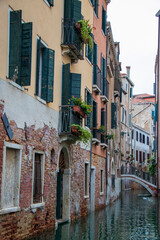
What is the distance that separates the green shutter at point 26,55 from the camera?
908cm

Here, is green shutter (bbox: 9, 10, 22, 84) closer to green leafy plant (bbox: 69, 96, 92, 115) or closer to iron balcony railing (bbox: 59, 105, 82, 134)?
iron balcony railing (bbox: 59, 105, 82, 134)

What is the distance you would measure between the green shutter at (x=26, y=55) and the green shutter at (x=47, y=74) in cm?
198

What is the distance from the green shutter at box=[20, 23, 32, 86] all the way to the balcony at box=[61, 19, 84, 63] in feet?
12.2

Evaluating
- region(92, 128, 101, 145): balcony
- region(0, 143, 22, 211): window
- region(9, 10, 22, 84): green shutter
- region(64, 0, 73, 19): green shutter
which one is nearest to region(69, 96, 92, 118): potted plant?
region(64, 0, 73, 19): green shutter

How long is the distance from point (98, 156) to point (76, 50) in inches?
298

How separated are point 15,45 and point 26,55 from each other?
34 centimetres

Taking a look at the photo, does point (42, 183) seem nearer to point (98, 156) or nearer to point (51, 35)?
point (51, 35)

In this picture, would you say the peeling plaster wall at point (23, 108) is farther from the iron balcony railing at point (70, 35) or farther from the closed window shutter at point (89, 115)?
the closed window shutter at point (89, 115)

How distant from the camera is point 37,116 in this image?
1087 cm

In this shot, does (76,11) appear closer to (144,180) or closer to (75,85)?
(75,85)

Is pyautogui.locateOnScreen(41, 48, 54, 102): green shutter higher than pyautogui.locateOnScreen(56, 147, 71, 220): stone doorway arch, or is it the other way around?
pyautogui.locateOnScreen(41, 48, 54, 102): green shutter

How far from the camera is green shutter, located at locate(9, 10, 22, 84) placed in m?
8.87

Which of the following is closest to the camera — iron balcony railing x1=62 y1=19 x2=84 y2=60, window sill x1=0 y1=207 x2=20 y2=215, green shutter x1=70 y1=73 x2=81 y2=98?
window sill x1=0 y1=207 x2=20 y2=215

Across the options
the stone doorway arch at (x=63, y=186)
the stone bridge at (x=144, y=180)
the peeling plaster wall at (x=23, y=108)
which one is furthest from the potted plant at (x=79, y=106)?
the stone bridge at (x=144, y=180)
